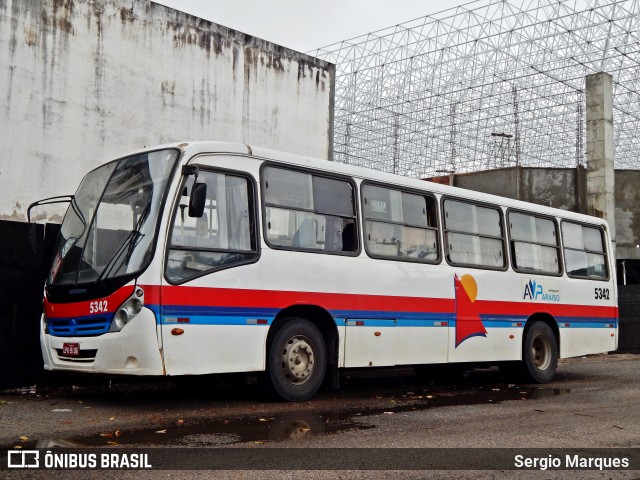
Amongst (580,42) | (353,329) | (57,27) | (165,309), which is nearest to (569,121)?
(580,42)

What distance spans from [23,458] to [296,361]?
12.1ft

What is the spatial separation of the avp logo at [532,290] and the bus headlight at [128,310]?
6701 millimetres

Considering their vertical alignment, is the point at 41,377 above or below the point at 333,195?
below

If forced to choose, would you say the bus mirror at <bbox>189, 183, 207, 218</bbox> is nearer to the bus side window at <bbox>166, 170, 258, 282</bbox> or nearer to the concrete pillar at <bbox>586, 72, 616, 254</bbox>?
the bus side window at <bbox>166, 170, 258, 282</bbox>

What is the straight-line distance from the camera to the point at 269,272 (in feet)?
27.3

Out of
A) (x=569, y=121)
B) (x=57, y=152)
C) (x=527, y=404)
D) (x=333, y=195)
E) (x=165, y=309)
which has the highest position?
(x=569, y=121)

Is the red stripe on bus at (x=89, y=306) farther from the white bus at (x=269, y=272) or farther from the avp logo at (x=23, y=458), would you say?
the avp logo at (x=23, y=458)

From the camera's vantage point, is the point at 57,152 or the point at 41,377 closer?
the point at 41,377

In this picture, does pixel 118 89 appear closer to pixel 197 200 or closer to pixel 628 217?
pixel 197 200

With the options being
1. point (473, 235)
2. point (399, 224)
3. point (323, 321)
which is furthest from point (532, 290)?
point (323, 321)

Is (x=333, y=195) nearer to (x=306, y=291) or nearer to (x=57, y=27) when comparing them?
(x=306, y=291)

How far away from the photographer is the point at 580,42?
27922 millimetres

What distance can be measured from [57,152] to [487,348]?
871 centimetres

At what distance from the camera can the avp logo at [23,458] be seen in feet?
17.0
